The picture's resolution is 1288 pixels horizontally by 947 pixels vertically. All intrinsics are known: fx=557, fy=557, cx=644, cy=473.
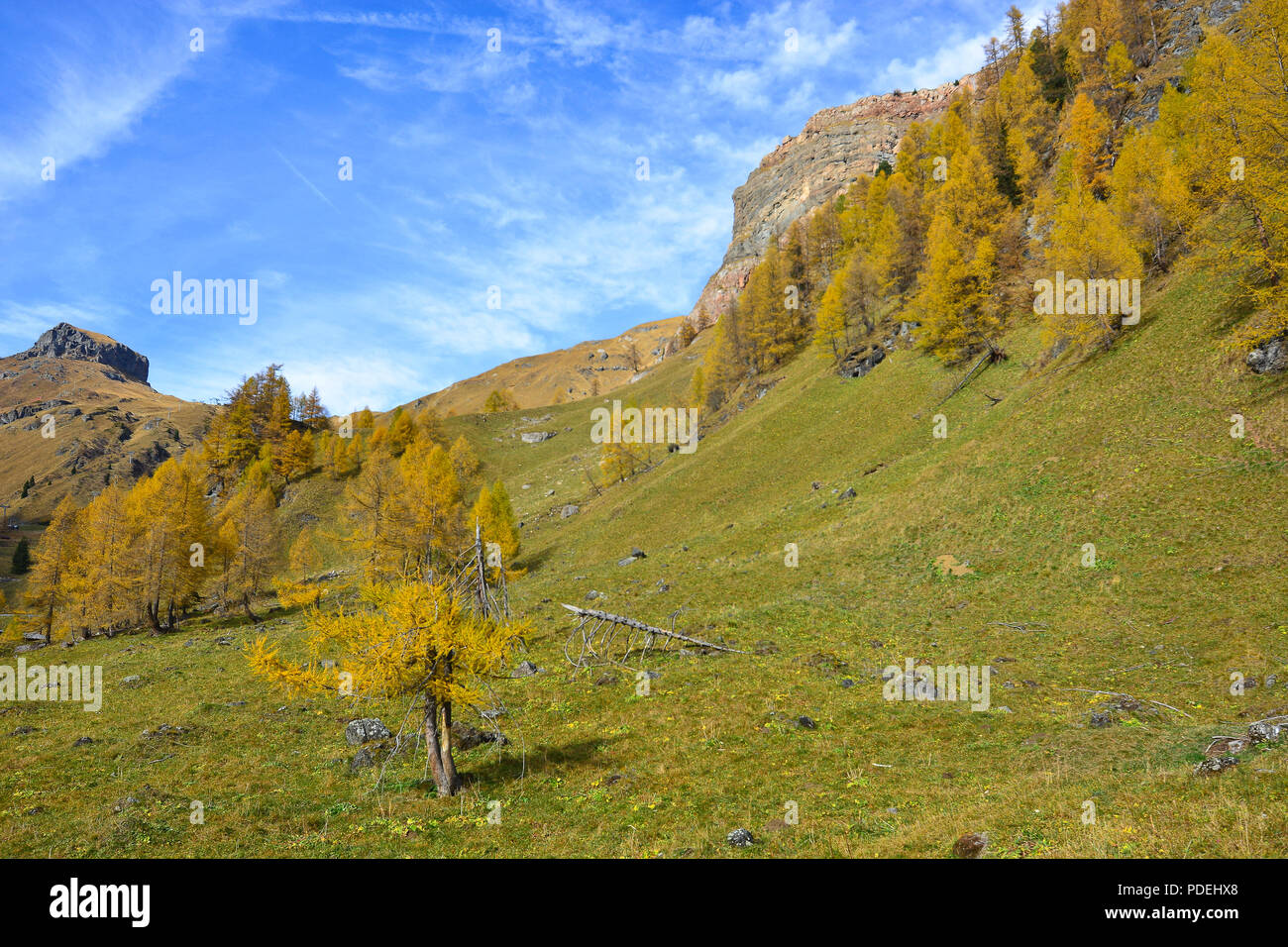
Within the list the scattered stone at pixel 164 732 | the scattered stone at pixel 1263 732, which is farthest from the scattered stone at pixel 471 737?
the scattered stone at pixel 1263 732

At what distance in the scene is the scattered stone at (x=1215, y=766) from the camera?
11281 mm

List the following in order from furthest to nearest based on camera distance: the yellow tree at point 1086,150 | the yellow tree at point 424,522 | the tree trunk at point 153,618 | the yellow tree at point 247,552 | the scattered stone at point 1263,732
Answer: the yellow tree at point 1086,150 < the yellow tree at point 247,552 < the tree trunk at point 153,618 < the yellow tree at point 424,522 < the scattered stone at point 1263,732

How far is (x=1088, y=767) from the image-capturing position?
→ 45.3 ft

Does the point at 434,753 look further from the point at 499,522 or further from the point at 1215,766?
the point at 499,522

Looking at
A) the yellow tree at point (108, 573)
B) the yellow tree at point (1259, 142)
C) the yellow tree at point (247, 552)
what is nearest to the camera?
the yellow tree at point (1259, 142)

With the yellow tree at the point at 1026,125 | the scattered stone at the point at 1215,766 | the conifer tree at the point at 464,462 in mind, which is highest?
the yellow tree at the point at 1026,125

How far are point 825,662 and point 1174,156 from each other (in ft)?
175

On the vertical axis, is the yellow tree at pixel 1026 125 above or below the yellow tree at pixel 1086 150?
above

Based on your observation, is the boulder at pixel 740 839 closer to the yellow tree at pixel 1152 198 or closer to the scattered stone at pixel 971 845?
the scattered stone at pixel 971 845

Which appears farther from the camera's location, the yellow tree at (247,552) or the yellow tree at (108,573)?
the yellow tree at (247,552)

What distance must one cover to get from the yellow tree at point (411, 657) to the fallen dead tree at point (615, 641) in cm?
1014

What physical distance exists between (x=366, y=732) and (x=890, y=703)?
1990 cm
